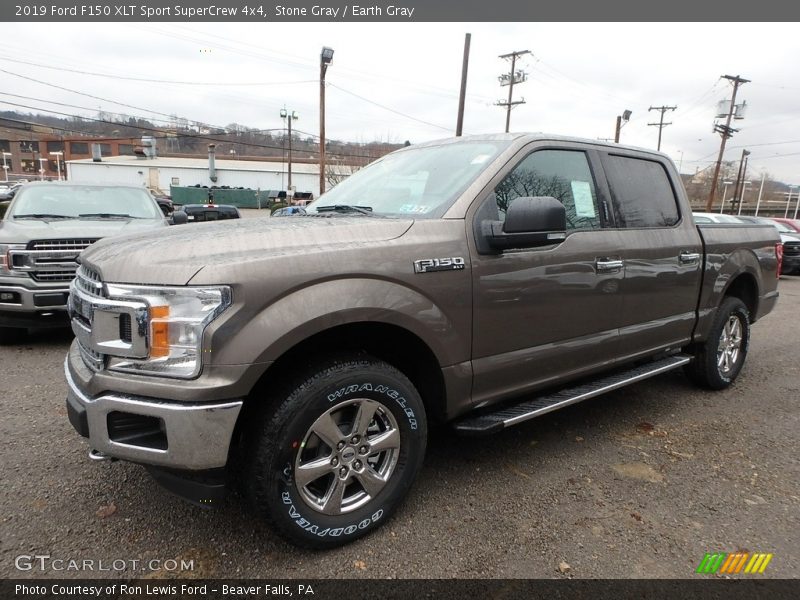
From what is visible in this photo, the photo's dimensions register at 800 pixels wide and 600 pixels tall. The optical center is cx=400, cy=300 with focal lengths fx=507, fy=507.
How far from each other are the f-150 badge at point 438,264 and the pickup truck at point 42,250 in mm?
3704

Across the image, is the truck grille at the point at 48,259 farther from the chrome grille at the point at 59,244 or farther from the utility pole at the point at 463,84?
the utility pole at the point at 463,84

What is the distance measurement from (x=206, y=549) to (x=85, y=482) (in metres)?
1.00

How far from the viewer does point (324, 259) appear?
213 cm

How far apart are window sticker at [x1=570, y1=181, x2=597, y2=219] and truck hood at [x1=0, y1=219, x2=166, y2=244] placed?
395cm

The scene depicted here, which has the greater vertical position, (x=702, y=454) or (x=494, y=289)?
(x=494, y=289)

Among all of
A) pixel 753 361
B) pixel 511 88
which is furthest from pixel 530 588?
pixel 511 88

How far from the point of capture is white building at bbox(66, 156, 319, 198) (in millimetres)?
66125

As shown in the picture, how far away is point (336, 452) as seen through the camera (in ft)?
7.30

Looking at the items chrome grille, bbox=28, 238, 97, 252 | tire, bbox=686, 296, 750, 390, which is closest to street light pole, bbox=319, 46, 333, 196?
chrome grille, bbox=28, 238, 97, 252

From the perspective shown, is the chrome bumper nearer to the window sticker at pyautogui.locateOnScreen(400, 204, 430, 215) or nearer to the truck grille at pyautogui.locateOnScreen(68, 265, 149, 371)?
the truck grille at pyautogui.locateOnScreen(68, 265, 149, 371)

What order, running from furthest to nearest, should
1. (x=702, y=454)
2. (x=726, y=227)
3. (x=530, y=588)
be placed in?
(x=726, y=227), (x=702, y=454), (x=530, y=588)

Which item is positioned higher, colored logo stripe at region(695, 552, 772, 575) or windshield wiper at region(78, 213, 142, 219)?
windshield wiper at region(78, 213, 142, 219)

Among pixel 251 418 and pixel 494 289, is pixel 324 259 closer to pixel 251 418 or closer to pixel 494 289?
pixel 251 418

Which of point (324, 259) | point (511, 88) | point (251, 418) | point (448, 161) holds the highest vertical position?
point (511, 88)
